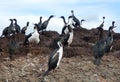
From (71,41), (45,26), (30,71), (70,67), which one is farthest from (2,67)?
(45,26)

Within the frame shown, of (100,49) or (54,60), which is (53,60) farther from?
(100,49)

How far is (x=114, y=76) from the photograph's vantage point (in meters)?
25.5

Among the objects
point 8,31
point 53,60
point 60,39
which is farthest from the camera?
point 8,31

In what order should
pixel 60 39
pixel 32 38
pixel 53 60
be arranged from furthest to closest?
pixel 32 38
pixel 60 39
pixel 53 60

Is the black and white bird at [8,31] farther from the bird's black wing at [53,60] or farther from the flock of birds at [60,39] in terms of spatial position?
the bird's black wing at [53,60]

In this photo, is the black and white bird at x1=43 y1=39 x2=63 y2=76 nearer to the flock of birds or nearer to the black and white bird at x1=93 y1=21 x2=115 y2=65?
the flock of birds

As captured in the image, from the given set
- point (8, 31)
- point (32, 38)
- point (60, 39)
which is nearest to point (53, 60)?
point (60, 39)

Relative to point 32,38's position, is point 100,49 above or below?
above

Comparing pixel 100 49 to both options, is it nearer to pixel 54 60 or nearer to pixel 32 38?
pixel 54 60

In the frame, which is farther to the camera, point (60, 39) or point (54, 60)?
point (60, 39)

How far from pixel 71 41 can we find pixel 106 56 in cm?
384

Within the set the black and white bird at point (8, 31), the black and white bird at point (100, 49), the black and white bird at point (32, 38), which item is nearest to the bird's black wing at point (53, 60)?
the black and white bird at point (100, 49)

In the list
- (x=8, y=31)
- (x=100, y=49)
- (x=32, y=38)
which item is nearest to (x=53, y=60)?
(x=100, y=49)

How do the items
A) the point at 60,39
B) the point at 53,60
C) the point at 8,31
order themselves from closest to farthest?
the point at 53,60, the point at 60,39, the point at 8,31
